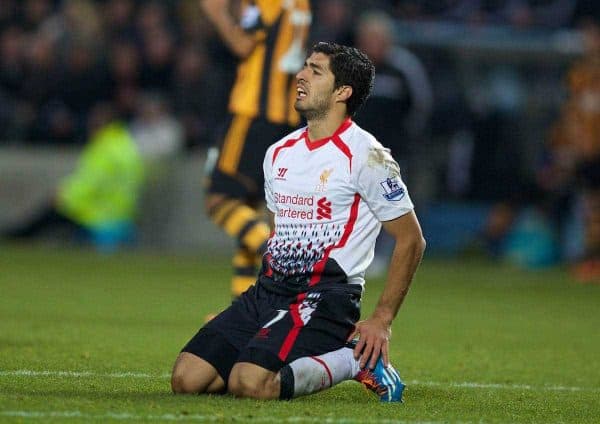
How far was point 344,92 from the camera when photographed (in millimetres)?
6492

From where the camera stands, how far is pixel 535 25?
62.6ft

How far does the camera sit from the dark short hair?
6.47 meters

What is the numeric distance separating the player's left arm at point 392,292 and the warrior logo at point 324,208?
28 cm

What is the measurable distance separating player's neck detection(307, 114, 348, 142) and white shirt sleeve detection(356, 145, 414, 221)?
0.80 ft

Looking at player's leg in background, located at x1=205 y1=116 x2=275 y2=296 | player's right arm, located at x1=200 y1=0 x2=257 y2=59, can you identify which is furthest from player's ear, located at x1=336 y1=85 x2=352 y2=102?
player's right arm, located at x1=200 y1=0 x2=257 y2=59

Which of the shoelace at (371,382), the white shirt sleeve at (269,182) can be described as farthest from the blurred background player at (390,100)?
the shoelace at (371,382)

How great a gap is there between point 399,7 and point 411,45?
1229mm

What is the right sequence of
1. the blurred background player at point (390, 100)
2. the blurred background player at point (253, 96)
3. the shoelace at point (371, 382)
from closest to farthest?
the shoelace at point (371, 382) → the blurred background player at point (253, 96) → the blurred background player at point (390, 100)

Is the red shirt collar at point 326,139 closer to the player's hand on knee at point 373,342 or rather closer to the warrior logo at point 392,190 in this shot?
the warrior logo at point 392,190

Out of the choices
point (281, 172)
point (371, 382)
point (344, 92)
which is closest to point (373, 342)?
point (371, 382)

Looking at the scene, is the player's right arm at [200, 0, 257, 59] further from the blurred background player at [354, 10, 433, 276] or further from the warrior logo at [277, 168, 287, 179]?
the blurred background player at [354, 10, 433, 276]

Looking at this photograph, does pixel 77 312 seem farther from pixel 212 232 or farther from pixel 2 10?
pixel 2 10

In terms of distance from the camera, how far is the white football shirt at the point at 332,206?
6.29m

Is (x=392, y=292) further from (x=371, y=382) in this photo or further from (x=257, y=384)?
(x=257, y=384)
